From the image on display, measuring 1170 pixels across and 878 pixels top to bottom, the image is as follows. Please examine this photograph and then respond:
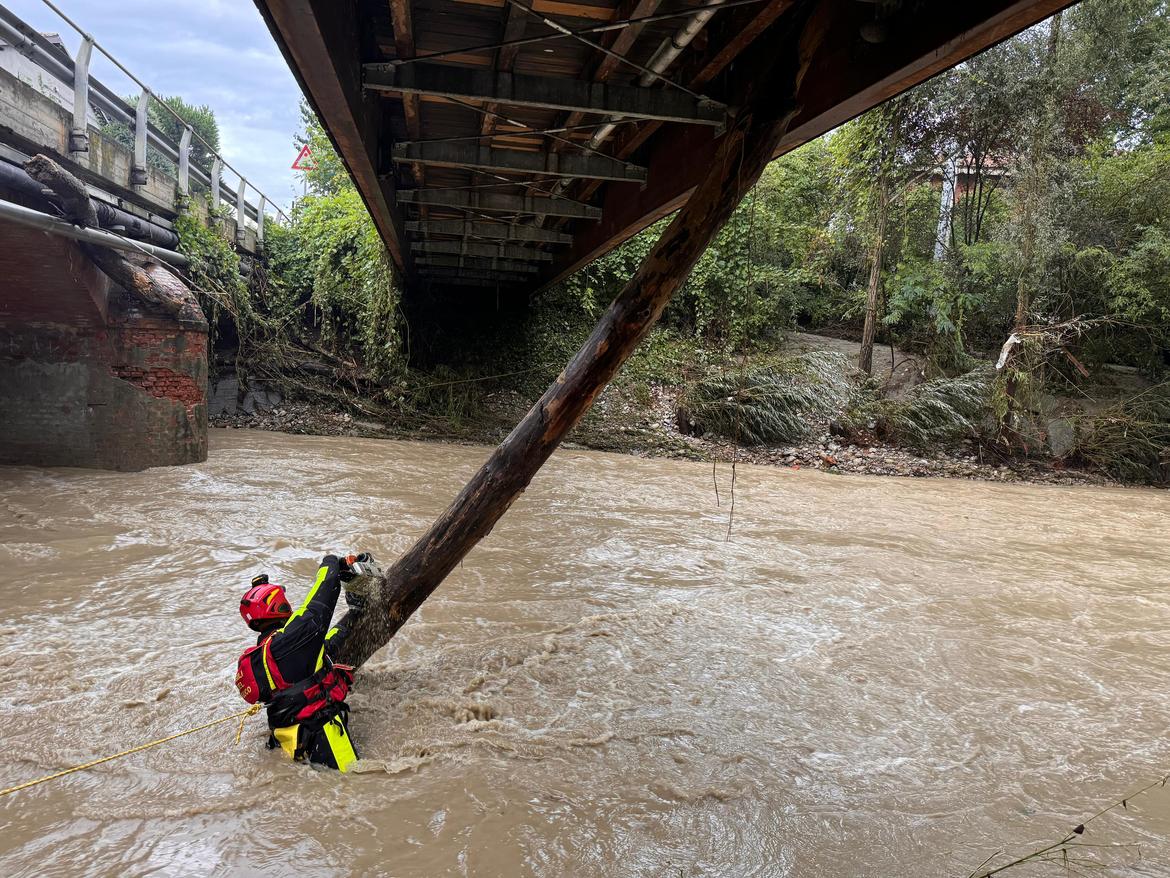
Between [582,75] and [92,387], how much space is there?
7.62 m

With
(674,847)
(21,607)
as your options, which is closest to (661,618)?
(674,847)

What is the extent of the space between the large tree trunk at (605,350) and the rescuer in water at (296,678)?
53cm

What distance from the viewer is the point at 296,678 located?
2832 mm

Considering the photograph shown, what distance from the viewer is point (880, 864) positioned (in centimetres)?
245

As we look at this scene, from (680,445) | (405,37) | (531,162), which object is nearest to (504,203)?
(531,162)

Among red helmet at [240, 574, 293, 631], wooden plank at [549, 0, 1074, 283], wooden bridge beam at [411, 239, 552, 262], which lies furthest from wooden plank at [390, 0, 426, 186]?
wooden bridge beam at [411, 239, 552, 262]

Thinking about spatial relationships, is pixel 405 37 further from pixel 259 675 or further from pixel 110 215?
pixel 110 215

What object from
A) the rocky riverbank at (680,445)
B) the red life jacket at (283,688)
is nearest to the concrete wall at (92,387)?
the rocky riverbank at (680,445)

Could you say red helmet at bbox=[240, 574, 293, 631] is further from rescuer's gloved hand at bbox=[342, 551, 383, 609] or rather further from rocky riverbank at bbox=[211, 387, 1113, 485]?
rocky riverbank at bbox=[211, 387, 1113, 485]

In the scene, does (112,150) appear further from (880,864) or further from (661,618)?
(880,864)

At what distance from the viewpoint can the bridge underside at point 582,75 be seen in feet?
10.7

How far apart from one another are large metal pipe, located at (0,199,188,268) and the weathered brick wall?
905 mm

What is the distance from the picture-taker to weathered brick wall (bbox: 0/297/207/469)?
875 cm

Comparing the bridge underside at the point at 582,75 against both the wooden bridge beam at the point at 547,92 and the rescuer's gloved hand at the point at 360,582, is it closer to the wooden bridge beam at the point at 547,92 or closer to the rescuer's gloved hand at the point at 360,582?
the wooden bridge beam at the point at 547,92
